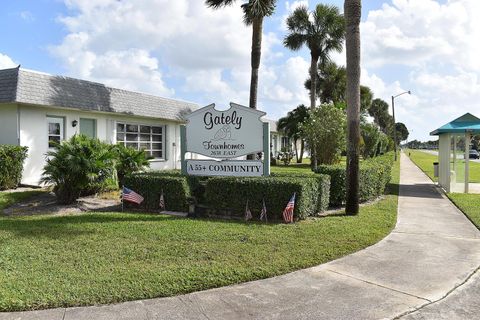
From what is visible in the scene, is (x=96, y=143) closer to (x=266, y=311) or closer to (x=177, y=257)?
(x=177, y=257)

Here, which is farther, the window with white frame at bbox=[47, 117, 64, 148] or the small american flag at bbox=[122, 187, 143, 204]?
the window with white frame at bbox=[47, 117, 64, 148]

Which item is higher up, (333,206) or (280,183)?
(280,183)

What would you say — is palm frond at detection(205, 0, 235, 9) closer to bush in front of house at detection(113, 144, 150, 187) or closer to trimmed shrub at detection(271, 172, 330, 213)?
bush in front of house at detection(113, 144, 150, 187)

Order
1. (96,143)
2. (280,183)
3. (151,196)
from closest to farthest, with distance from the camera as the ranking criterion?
(280,183)
(151,196)
(96,143)

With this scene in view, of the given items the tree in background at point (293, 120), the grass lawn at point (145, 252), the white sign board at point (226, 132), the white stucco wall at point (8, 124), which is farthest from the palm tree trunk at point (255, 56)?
the tree in background at point (293, 120)

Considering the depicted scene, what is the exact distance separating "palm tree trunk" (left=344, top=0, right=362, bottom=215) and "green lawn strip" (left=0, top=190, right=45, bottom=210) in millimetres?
8232

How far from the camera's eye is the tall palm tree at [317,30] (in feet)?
87.6

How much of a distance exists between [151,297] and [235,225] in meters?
3.56

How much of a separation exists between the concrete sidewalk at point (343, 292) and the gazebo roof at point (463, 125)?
8630 mm

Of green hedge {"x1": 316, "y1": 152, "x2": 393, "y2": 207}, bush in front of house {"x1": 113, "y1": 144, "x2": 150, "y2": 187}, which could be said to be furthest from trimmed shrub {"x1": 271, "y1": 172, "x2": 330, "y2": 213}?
bush in front of house {"x1": 113, "y1": 144, "x2": 150, "y2": 187}

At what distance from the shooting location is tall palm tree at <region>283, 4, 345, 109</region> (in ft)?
87.6

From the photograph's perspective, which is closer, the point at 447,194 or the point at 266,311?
the point at 266,311

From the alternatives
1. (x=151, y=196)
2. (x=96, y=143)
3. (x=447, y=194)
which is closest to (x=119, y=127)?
(x=96, y=143)

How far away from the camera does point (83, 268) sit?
206 inches
